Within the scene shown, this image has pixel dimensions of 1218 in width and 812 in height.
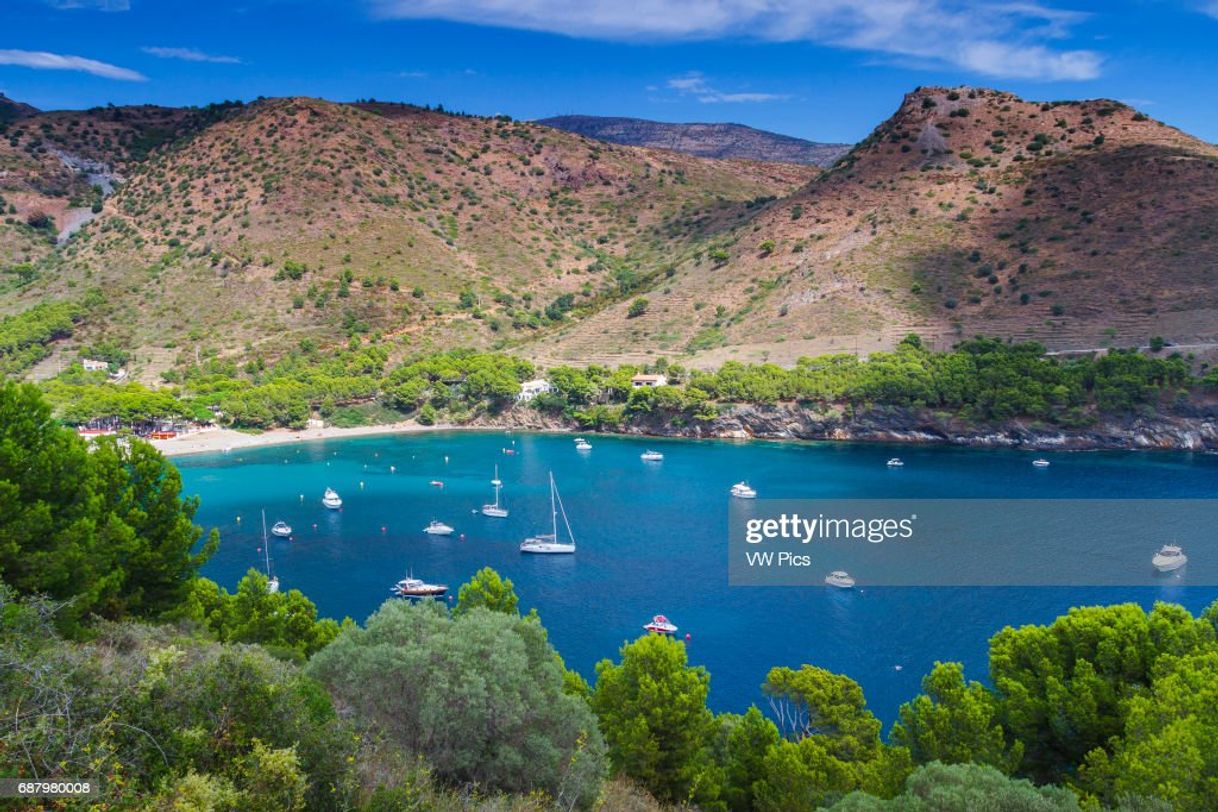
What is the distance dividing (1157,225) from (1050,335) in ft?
67.4

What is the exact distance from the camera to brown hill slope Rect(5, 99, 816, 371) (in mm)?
111125

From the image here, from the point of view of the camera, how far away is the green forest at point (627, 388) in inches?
3098

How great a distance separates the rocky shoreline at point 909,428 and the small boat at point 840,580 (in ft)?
141

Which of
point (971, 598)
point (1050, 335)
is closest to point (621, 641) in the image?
point (971, 598)

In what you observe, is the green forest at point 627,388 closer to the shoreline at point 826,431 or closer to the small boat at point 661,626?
the shoreline at point 826,431

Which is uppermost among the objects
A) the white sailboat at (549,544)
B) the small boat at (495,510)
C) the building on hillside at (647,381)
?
the building on hillside at (647,381)

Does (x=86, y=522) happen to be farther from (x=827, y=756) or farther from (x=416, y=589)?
(x=416, y=589)

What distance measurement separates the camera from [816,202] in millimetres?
118562

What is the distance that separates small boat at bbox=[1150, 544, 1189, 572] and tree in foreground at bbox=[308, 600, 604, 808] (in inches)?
1519

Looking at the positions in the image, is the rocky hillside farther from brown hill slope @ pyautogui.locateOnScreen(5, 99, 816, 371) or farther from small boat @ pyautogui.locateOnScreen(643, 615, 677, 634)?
small boat @ pyautogui.locateOnScreen(643, 615, 677, 634)

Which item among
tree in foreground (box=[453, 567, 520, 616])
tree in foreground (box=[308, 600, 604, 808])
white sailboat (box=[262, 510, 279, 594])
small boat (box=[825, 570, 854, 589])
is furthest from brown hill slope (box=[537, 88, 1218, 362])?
tree in foreground (box=[308, 600, 604, 808])

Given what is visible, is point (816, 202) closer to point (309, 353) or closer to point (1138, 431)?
point (1138, 431)

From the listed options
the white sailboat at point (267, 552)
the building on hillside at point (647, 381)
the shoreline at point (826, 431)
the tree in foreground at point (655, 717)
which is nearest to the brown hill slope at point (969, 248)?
the building on hillside at point (647, 381)

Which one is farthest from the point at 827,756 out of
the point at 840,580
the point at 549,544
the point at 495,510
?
the point at 495,510
